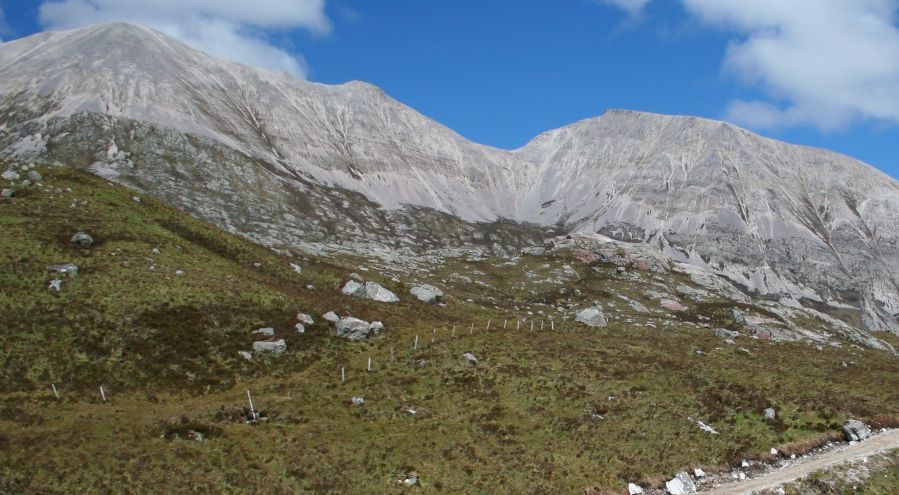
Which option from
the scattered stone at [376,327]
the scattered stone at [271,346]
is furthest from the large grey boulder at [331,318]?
the scattered stone at [271,346]

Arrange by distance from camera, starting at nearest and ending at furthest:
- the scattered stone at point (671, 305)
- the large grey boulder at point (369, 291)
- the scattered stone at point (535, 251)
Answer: the large grey boulder at point (369, 291)
the scattered stone at point (671, 305)
the scattered stone at point (535, 251)

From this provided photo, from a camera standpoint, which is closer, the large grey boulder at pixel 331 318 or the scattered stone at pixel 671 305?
the large grey boulder at pixel 331 318

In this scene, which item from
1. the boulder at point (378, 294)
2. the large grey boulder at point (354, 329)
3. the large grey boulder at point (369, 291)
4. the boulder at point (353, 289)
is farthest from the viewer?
the boulder at point (378, 294)

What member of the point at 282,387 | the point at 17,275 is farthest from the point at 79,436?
the point at 17,275

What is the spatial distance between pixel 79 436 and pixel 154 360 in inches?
359

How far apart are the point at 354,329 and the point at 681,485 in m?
29.0

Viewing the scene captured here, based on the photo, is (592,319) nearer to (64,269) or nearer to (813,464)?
(813,464)

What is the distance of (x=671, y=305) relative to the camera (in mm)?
112188

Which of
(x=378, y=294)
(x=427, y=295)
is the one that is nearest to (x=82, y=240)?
(x=378, y=294)

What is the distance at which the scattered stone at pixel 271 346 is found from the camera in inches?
1730

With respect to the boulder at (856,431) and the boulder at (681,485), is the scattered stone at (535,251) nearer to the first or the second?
the boulder at (856,431)

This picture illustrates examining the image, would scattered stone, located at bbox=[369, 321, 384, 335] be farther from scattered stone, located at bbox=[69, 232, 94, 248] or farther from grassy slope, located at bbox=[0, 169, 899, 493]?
scattered stone, located at bbox=[69, 232, 94, 248]

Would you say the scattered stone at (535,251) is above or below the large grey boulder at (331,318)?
above

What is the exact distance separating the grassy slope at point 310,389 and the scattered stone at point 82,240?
5.32 feet
